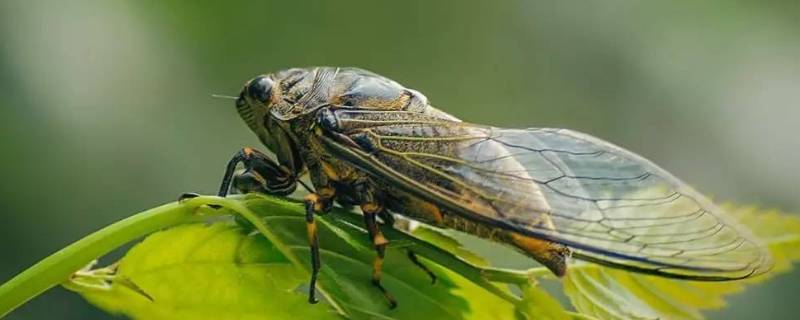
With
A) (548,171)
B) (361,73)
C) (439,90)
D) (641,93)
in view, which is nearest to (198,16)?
(439,90)

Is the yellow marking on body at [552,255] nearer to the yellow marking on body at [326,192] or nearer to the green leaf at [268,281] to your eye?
the green leaf at [268,281]

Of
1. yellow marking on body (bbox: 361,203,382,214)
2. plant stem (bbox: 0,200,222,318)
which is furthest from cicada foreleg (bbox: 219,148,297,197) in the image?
plant stem (bbox: 0,200,222,318)

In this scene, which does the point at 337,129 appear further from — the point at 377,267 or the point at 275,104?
the point at 377,267

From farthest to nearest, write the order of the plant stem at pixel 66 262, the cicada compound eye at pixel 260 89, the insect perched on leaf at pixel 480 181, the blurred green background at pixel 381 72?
the blurred green background at pixel 381 72 → the cicada compound eye at pixel 260 89 → the insect perched on leaf at pixel 480 181 → the plant stem at pixel 66 262

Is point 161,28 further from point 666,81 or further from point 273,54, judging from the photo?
point 666,81

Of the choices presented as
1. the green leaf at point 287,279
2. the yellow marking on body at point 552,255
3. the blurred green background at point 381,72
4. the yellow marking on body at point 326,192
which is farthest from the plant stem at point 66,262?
the blurred green background at point 381,72

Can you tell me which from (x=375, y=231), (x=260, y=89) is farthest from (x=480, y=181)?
(x=260, y=89)
